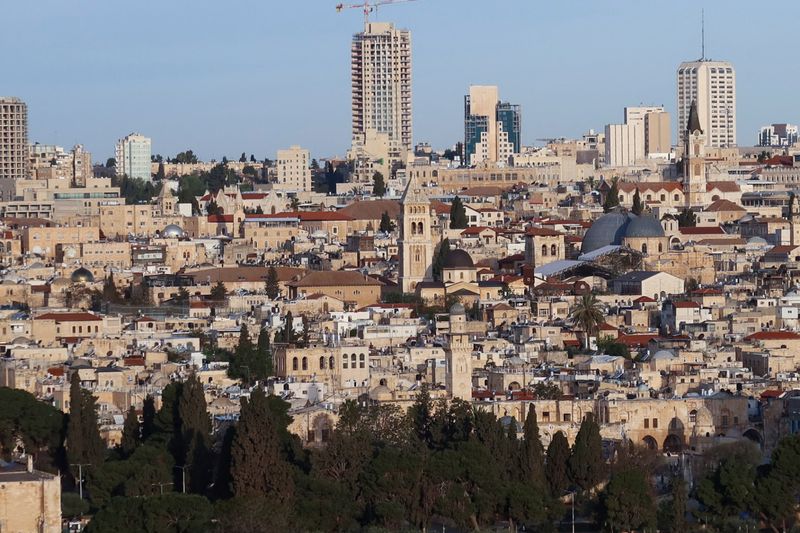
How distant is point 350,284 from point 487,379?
19620 millimetres

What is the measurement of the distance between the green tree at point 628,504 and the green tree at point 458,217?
166 feet

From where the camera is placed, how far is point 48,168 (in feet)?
421

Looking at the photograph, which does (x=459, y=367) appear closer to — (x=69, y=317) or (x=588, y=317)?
(x=588, y=317)

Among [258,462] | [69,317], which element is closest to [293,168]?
[69,317]

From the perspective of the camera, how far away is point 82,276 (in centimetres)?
A: 8062

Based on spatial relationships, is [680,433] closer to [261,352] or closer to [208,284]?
[261,352]

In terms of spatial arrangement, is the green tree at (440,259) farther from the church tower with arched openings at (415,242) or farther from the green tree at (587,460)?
the green tree at (587,460)

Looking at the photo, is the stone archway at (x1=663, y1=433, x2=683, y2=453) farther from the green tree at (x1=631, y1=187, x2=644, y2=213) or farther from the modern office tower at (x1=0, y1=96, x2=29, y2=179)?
the modern office tower at (x1=0, y1=96, x2=29, y2=179)

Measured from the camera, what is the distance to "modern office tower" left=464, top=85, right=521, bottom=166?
14712 centimetres

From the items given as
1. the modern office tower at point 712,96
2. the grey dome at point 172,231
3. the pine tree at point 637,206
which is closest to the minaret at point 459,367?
the pine tree at point 637,206

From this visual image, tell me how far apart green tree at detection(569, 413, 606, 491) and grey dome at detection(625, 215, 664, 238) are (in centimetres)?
3778

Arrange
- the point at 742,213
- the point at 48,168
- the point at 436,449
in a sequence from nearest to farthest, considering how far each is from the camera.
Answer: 1. the point at 436,449
2. the point at 742,213
3. the point at 48,168

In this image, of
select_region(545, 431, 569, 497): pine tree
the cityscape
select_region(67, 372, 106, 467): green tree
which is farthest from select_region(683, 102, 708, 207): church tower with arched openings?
select_region(545, 431, 569, 497): pine tree

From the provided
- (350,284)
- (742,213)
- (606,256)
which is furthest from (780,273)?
(742,213)
